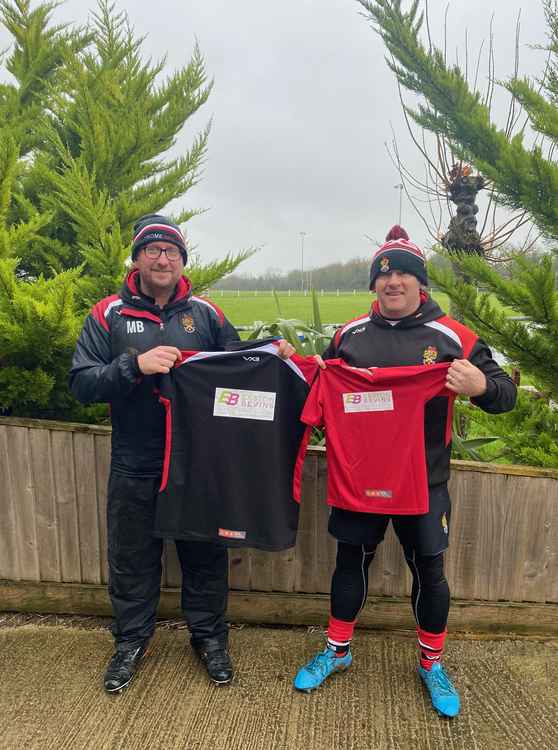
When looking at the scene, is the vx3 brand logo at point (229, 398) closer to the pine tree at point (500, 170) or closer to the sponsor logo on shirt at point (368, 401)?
the sponsor logo on shirt at point (368, 401)

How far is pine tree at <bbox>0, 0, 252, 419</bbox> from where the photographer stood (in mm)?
3119

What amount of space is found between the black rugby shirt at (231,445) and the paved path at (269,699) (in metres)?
0.74

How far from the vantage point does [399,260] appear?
7.59 feet

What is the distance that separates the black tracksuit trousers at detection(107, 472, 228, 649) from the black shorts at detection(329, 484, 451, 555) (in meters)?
0.65

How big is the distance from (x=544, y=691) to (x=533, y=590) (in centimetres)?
52

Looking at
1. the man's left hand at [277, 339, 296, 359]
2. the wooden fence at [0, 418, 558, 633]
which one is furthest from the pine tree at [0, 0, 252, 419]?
the man's left hand at [277, 339, 296, 359]

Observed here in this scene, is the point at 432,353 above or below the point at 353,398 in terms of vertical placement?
above

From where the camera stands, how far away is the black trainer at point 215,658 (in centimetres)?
262

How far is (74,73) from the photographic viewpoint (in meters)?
5.33

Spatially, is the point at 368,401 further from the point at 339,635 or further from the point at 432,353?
the point at 339,635

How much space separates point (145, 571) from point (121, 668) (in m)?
0.45

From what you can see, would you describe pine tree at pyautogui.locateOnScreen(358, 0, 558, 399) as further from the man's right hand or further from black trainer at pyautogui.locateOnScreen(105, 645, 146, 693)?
black trainer at pyautogui.locateOnScreen(105, 645, 146, 693)

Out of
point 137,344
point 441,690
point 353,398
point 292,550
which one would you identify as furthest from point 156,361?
point 441,690

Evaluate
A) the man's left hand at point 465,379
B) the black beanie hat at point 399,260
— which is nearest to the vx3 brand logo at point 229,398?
the black beanie hat at point 399,260
